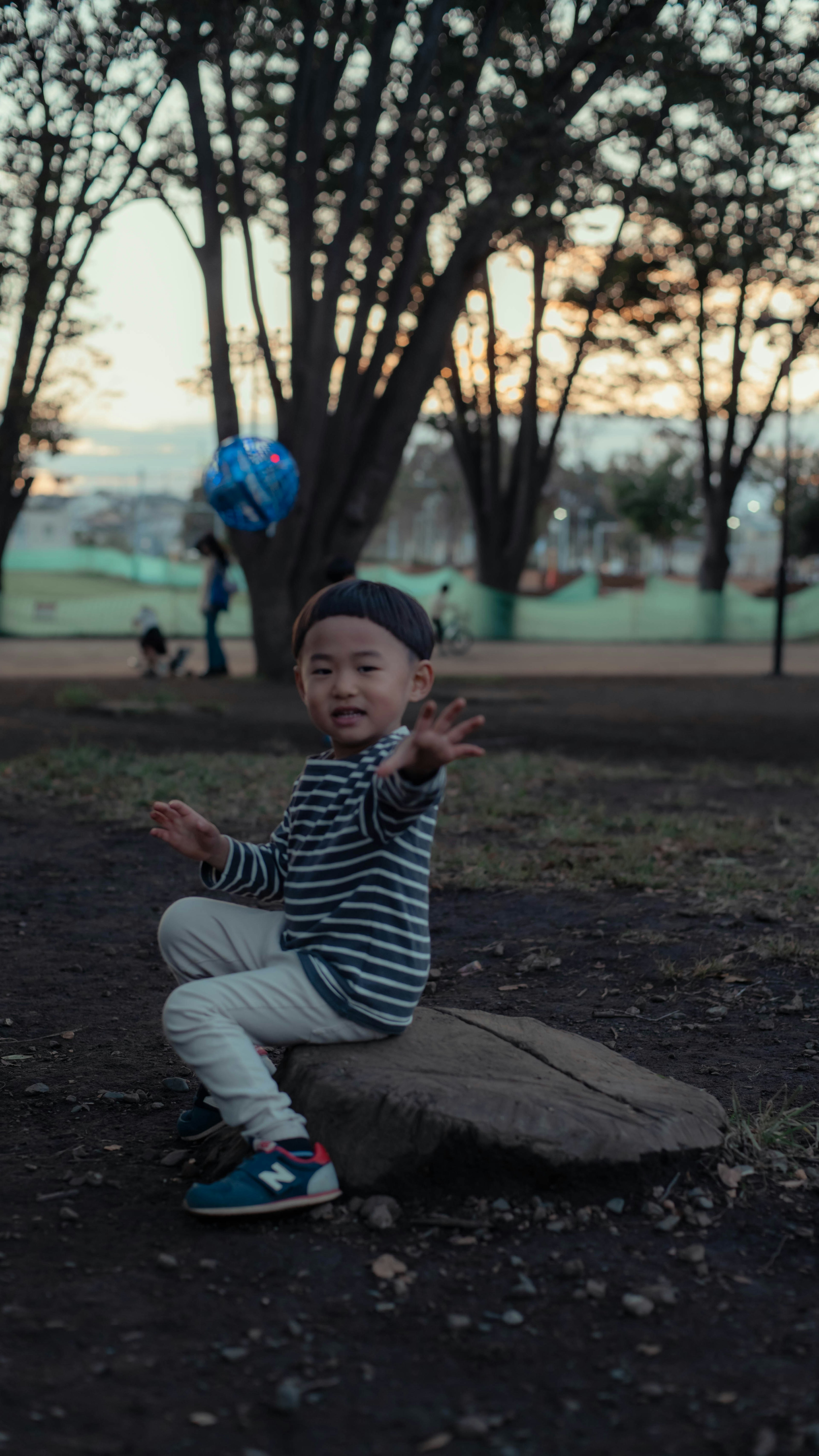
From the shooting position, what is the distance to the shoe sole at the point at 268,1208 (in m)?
2.64

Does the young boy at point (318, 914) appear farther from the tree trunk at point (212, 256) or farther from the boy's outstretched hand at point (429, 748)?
the tree trunk at point (212, 256)

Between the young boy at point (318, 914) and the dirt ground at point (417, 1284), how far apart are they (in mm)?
190

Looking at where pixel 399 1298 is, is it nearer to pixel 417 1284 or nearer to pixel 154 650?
pixel 417 1284

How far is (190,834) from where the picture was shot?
10.1ft

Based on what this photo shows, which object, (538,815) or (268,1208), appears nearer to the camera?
(268,1208)

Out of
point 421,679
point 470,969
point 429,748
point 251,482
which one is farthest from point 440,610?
point 429,748

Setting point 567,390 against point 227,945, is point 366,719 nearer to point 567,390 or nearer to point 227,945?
point 227,945

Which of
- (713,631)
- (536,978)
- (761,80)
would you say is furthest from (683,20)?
(713,631)

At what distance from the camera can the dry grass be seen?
5.99m

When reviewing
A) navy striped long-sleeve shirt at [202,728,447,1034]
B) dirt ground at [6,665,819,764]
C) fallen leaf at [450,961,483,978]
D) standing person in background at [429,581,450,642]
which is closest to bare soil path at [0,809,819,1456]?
navy striped long-sleeve shirt at [202,728,447,1034]

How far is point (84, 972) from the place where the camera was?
455 centimetres

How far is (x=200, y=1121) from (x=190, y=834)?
0.67 metres

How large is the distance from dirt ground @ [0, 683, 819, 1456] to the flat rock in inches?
2.7

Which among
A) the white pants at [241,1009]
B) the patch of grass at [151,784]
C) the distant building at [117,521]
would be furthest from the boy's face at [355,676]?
the distant building at [117,521]
